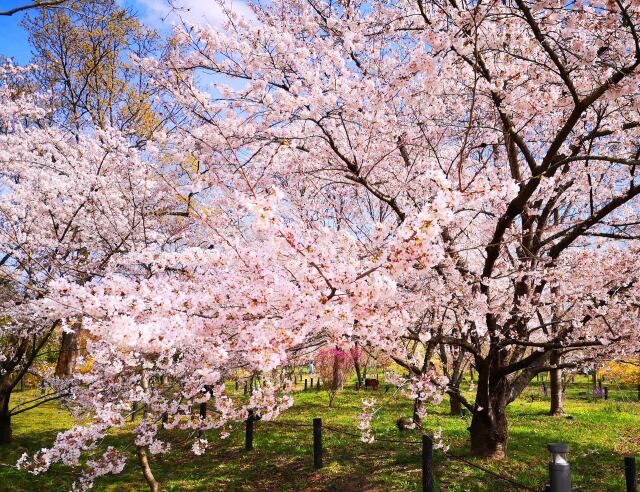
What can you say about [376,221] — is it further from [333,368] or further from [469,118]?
[333,368]

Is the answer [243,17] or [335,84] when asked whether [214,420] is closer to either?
[335,84]

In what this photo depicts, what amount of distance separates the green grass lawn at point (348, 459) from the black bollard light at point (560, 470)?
210 centimetres

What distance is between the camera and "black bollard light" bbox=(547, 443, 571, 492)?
13.2 ft

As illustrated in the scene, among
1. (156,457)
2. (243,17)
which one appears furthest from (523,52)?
(156,457)

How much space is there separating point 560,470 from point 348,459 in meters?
5.65

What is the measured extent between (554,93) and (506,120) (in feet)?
1.99

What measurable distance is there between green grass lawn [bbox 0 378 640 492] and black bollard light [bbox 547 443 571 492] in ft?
6.89

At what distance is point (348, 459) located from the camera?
898 cm

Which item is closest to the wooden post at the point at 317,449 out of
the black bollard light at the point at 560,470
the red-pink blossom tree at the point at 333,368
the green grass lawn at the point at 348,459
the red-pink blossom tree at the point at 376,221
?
the green grass lawn at the point at 348,459

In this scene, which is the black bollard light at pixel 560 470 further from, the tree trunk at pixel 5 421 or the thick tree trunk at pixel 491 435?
the tree trunk at pixel 5 421

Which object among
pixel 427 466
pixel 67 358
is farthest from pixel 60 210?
pixel 67 358

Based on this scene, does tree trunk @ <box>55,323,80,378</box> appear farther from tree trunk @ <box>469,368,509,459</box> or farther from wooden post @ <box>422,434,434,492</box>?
wooden post @ <box>422,434,434,492</box>

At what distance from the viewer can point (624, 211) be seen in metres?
9.28

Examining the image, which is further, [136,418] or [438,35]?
[136,418]
